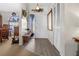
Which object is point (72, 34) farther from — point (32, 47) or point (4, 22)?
point (4, 22)

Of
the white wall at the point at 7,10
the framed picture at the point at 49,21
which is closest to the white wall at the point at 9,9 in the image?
the white wall at the point at 7,10

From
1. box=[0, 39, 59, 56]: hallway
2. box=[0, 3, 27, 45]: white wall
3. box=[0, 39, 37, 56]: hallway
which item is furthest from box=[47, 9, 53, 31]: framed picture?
box=[0, 39, 37, 56]: hallway

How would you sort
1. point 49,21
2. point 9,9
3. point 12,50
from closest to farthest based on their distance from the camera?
1. point 9,9
2. point 12,50
3. point 49,21

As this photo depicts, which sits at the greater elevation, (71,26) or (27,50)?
(71,26)

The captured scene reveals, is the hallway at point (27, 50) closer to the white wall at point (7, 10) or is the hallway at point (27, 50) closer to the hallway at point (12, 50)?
the hallway at point (12, 50)

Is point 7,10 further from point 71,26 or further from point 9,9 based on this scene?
point 71,26

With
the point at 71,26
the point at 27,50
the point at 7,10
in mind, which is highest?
the point at 7,10

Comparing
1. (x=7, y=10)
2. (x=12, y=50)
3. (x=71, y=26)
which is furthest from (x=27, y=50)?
(x=71, y=26)

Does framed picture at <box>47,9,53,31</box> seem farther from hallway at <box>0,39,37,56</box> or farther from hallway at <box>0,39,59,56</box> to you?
hallway at <box>0,39,37,56</box>

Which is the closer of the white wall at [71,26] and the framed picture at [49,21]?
the white wall at [71,26]

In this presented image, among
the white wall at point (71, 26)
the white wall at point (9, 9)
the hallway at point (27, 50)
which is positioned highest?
the white wall at point (9, 9)

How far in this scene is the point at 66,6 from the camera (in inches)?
117

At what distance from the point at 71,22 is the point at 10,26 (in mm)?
1121

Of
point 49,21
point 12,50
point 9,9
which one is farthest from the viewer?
point 49,21
